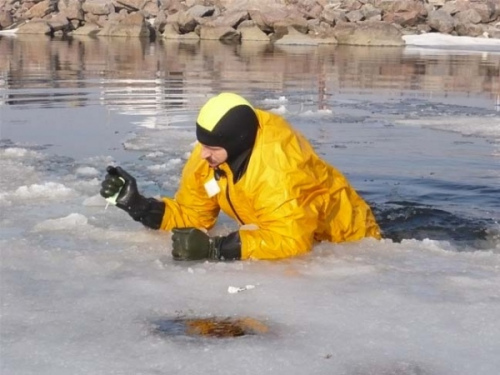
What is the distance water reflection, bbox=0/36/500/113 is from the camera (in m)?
13.6

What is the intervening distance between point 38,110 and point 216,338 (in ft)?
28.8

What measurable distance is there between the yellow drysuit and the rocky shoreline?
107ft

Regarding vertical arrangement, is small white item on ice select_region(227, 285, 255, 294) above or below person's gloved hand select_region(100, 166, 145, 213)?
below

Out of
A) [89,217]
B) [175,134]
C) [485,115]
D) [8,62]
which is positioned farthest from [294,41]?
[89,217]

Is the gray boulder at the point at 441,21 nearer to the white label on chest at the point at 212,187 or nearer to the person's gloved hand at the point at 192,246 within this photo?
the white label on chest at the point at 212,187

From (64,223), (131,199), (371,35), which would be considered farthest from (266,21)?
(131,199)

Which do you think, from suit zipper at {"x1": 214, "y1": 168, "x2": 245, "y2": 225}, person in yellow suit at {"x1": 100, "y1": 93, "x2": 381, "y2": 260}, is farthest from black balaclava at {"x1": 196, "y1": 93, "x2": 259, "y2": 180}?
suit zipper at {"x1": 214, "y1": 168, "x2": 245, "y2": 225}

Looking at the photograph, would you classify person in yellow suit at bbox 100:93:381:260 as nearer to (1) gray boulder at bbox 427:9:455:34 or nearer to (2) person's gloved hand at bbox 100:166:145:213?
A: (2) person's gloved hand at bbox 100:166:145:213

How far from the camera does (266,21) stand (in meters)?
40.9

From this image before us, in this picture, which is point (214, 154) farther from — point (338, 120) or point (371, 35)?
point (371, 35)

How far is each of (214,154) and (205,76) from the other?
1425 centimetres

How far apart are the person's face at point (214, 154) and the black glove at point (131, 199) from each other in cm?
59

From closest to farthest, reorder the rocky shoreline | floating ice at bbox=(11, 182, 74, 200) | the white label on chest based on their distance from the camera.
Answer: the white label on chest → floating ice at bbox=(11, 182, 74, 200) → the rocky shoreline

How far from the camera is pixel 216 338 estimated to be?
319 cm
